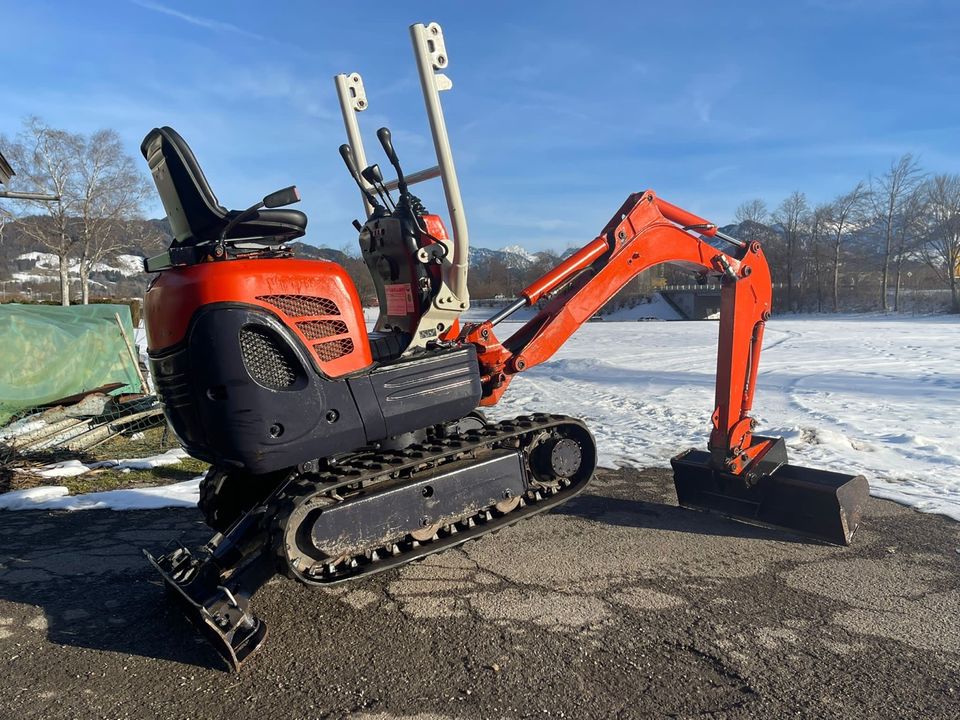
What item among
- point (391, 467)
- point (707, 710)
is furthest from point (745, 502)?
point (391, 467)

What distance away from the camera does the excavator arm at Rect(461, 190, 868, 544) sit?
15.0 ft

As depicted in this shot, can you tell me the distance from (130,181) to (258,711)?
2026 inches

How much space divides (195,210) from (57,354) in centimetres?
873

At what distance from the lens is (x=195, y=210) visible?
11.6 ft

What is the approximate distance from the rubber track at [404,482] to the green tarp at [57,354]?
8.15 m

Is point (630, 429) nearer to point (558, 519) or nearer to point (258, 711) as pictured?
point (558, 519)

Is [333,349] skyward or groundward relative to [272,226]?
groundward

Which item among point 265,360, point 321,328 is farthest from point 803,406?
point 265,360

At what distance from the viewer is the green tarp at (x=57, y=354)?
32.6 ft

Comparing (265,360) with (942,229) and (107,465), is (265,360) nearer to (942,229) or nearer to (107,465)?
(107,465)

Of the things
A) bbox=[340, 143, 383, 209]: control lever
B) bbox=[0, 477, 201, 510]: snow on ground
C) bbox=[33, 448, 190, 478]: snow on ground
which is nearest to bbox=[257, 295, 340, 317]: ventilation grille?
bbox=[340, 143, 383, 209]: control lever

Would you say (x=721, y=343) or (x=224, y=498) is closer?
(x=224, y=498)

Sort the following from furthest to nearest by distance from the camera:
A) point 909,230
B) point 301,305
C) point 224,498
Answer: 1. point 909,230
2. point 224,498
3. point 301,305

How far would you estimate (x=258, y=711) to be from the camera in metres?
2.86
